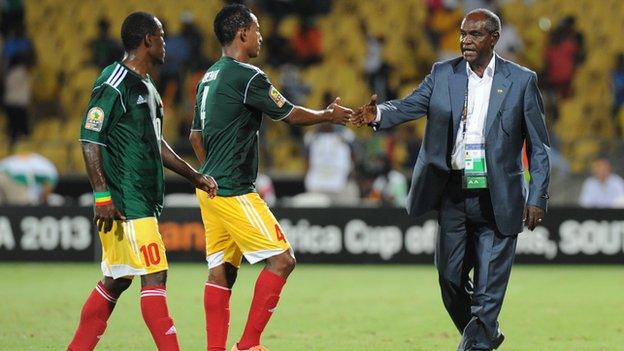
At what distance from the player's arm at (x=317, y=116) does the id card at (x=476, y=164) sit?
872mm

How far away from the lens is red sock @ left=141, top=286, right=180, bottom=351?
6.79 metres

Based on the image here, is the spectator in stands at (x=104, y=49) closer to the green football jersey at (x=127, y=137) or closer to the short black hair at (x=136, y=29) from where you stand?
the short black hair at (x=136, y=29)

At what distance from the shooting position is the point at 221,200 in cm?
752

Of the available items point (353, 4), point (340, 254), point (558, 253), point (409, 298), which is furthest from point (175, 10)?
point (409, 298)

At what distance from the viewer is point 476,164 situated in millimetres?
7367

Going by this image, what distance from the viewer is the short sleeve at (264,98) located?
292 inches

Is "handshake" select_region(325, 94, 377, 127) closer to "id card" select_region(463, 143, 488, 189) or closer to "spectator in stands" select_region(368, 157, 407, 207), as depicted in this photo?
"id card" select_region(463, 143, 488, 189)

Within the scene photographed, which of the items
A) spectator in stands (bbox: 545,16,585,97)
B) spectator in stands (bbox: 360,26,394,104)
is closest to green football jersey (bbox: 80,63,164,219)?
spectator in stands (bbox: 360,26,394,104)

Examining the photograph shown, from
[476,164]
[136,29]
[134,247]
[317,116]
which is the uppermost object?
[136,29]

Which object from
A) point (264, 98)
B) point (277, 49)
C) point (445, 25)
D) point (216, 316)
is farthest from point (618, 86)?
point (216, 316)

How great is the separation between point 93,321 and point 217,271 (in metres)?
1.07

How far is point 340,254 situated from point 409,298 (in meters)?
3.69

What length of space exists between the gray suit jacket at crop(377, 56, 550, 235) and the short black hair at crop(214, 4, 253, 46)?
1.12 metres

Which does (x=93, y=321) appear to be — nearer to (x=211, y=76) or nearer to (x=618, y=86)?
(x=211, y=76)
